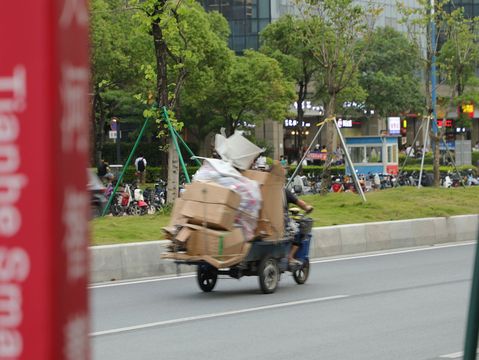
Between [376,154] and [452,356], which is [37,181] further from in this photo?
[376,154]

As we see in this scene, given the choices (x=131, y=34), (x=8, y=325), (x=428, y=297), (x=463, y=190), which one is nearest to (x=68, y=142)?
(x=8, y=325)

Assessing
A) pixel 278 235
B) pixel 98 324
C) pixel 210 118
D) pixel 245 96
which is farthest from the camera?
pixel 210 118

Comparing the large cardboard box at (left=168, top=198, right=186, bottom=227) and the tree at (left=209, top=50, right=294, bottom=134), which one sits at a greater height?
the tree at (left=209, top=50, right=294, bottom=134)

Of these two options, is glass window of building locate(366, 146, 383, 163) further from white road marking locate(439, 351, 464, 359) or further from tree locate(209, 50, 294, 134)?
white road marking locate(439, 351, 464, 359)

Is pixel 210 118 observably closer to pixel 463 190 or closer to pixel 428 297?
pixel 463 190

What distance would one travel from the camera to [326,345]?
9.38 m

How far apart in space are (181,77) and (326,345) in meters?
14.9

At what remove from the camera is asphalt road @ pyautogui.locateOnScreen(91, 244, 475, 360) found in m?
9.16

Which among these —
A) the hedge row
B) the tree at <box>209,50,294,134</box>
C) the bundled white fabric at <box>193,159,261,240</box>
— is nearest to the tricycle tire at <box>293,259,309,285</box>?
the bundled white fabric at <box>193,159,261,240</box>

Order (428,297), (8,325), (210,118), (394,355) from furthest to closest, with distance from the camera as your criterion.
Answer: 1. (210,118)
2. (428,297)
3. (394,355)
4. (8,325)

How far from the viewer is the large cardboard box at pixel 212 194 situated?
13.0m

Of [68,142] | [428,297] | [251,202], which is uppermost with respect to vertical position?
[68,142]

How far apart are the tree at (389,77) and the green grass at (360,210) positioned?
4149 cm

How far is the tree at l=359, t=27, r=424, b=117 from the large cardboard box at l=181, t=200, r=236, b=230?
5731 cm
